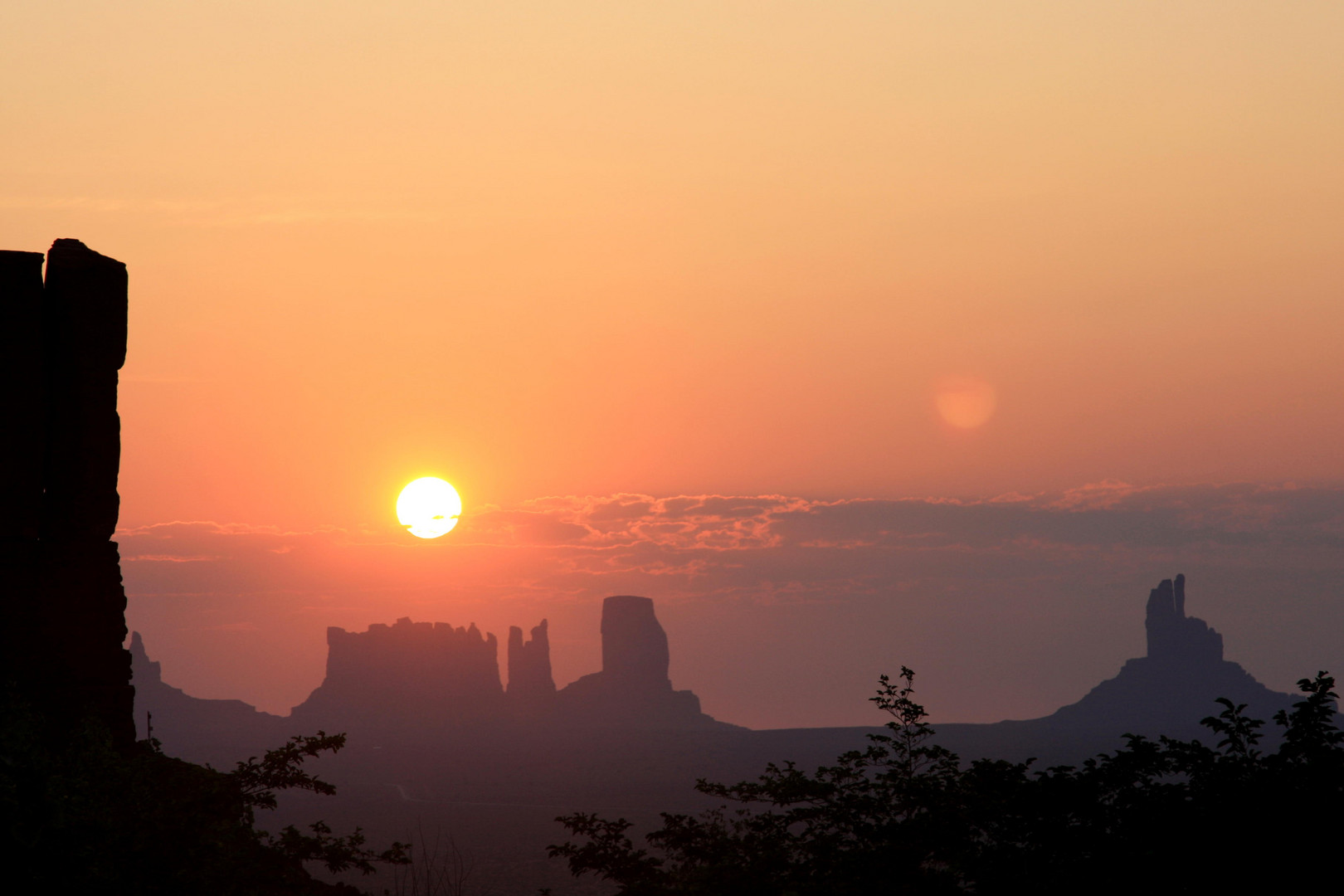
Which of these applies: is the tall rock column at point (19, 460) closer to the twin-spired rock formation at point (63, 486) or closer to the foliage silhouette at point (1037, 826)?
the twin-spired rock formation at point (63, 486)

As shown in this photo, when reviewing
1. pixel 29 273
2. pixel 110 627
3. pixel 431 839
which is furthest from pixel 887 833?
pixel 431 839

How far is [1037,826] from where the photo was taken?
76.2ft

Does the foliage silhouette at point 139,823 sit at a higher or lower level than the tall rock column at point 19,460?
lower

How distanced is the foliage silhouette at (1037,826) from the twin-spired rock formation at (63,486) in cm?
1077

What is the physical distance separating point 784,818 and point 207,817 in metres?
11.3

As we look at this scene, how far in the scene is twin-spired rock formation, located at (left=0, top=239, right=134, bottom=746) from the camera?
2708 cm

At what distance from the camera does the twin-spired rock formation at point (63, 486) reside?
2708 cm

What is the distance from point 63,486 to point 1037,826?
69.1 ft

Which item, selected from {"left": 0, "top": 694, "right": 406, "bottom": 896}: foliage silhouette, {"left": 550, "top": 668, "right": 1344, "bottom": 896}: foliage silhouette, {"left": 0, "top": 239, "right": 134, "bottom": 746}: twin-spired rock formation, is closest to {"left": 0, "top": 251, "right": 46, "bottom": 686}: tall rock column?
{"left": 0, "top": 239, "right": 134, "bottom": 746}: twin-spired rock formation

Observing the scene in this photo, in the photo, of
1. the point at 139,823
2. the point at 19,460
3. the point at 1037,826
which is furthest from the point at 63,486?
the point at 1037,826

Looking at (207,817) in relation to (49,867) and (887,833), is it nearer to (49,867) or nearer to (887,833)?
(49,867)

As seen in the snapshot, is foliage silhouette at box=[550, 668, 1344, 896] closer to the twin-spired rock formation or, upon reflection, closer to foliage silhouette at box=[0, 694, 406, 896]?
foliage silhouette at box=[0, 694, 406, 896]

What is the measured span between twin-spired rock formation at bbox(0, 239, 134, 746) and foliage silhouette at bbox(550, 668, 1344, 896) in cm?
1077

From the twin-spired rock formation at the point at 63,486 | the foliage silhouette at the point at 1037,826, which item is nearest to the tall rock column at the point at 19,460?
the twin-spired rock formation at the point at 63,486
